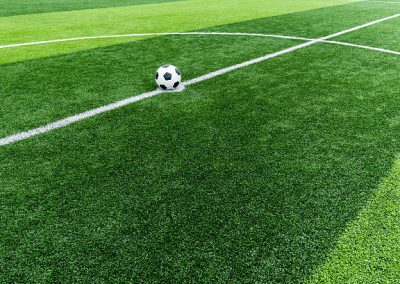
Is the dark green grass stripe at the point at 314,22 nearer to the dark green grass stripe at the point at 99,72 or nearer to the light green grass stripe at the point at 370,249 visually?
the dark green grass stripe at the point at 99,72

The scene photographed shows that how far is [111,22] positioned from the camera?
33.6ft

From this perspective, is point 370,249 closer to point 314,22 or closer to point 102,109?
point 102,109

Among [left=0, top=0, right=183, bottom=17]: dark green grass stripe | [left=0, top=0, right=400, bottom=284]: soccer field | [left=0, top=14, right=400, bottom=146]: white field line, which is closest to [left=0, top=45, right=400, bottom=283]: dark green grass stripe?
[left=0, top=0, right=400, bottom=284]: soccer field

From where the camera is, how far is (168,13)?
39.8 feet

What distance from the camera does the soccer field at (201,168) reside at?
83.7 inches

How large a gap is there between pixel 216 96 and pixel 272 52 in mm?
2555

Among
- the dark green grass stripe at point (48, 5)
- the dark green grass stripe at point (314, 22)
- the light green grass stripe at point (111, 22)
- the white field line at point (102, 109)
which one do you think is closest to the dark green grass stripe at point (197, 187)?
the white field line at point (102, 109)

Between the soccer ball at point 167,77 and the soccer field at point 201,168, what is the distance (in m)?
0.10

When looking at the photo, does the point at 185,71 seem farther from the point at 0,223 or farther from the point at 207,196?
the point at 0,223

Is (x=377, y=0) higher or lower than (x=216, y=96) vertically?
higher

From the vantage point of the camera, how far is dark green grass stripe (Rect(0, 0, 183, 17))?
1242 cm

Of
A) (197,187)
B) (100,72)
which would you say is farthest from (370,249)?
(100,72)

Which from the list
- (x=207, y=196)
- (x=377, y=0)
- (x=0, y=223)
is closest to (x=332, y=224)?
(x=207, y=196)

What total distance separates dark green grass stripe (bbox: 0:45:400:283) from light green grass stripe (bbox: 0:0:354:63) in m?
3.55
